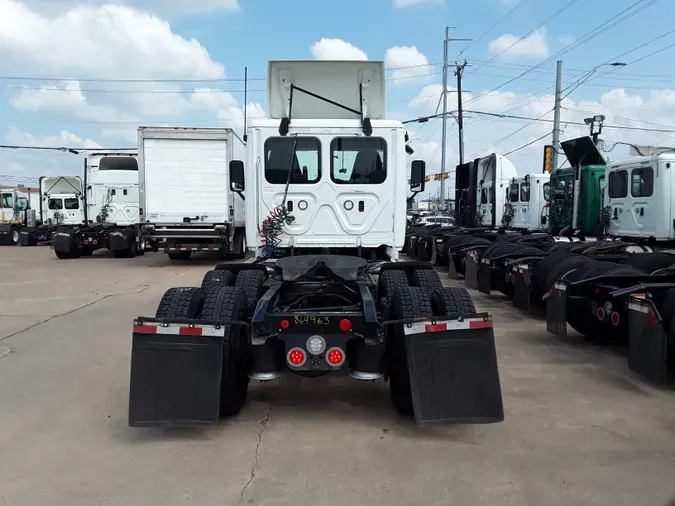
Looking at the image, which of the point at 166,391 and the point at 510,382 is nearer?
the point at 166,391

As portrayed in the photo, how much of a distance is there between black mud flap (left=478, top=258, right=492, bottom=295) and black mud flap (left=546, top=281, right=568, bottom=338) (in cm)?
326

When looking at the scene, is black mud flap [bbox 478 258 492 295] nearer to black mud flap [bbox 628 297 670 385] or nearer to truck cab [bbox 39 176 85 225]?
black mud flap [bbox 628 297 670 385]

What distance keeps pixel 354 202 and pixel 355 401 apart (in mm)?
2808

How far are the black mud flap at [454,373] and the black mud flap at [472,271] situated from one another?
714cm

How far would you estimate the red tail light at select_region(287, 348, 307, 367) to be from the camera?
4496 millimetres

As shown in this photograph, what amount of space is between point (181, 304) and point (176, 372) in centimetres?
61

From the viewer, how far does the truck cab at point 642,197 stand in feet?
34.3

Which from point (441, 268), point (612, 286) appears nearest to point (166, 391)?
point (612, 286)

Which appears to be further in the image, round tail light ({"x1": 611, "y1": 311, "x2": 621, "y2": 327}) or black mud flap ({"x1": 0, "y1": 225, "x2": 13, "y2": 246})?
black mud flap ({"x1": 0, "y1": 225, "x2": 13, "y2": 246})

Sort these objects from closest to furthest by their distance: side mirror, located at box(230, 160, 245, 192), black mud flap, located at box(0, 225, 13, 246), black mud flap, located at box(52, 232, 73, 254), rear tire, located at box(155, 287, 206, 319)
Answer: rear tire, located at box(155, 287, 206, 319), side mirror, located at box(230, 160, 245, 192), black mud flap, located at box(52, 232, 73, 254), black mud flap, located at box(0, 225, 13, 246)

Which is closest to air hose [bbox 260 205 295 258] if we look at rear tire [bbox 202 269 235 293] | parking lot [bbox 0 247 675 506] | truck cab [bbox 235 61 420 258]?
truck cab [bbox 235 61 420 258]

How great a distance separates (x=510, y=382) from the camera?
5.88 metres

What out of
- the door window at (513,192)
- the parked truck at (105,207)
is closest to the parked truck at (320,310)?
the door window at (513,192)

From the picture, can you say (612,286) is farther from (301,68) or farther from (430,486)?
(301,68)
